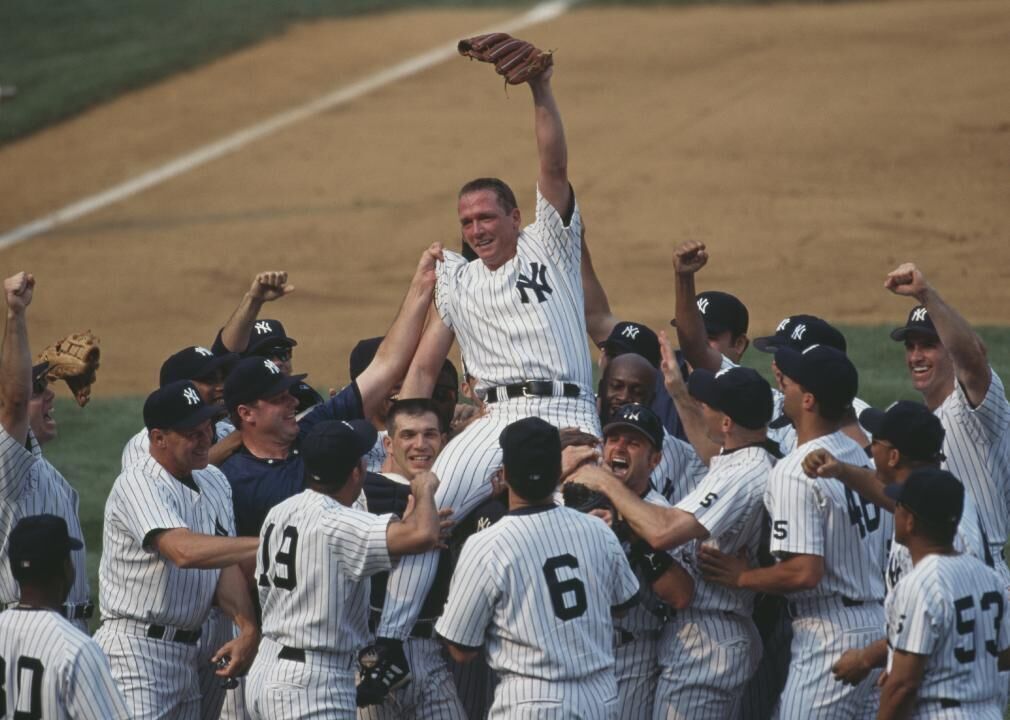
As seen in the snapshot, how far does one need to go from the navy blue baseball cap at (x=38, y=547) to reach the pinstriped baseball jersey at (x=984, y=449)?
373 cm

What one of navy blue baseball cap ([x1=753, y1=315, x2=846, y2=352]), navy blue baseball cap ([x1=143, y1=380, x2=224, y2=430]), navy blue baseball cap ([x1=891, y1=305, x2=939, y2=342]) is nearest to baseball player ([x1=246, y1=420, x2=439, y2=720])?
navy blue baseball cap ([x1=143, y1=380, x2=224, y2=430])

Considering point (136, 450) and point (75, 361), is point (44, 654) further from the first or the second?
point (75, 361)

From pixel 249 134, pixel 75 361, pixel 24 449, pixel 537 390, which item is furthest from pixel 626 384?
pixel 249 134

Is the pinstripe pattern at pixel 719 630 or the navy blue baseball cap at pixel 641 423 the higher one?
the navy blue baseball cap at pixel 641 423

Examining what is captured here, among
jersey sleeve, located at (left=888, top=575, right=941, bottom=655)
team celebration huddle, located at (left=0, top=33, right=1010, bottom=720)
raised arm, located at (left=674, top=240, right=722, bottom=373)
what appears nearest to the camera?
jersey sleeve, located at (left=888, top=575, right=941, bottom=655)

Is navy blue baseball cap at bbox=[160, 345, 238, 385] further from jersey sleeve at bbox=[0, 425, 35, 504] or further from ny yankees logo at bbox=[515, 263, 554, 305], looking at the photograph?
ny yankees logo at bbox=[515, 263, 554, 305]

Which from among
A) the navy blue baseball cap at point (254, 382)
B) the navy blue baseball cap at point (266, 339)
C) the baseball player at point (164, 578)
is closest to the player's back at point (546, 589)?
the baseball player at point (164, 578)

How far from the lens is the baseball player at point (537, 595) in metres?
5.89

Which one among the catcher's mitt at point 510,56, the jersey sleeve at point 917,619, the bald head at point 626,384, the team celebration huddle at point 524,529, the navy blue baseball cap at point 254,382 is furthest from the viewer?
the bald head at point 626,384

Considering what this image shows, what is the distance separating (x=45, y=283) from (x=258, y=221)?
2.47m

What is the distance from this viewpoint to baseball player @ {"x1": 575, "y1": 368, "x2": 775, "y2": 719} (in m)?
6.50

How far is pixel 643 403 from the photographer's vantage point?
24.9 feet

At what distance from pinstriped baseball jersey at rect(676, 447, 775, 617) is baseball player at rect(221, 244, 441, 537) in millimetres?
1580

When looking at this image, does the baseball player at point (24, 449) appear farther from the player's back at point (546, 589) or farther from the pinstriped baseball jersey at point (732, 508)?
the pinstriped baseball jersey at point (732, 508)
